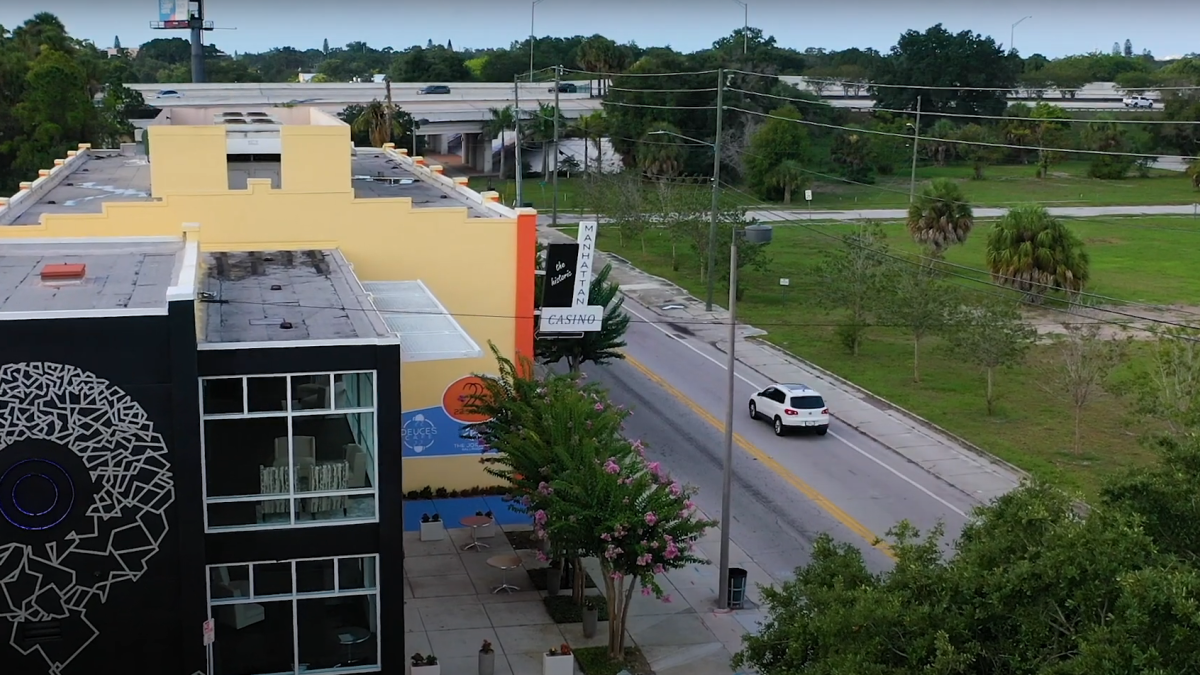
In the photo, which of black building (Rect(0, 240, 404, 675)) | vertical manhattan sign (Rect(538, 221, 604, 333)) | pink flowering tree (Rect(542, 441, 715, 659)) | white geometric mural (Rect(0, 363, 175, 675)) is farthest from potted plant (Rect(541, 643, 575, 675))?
vertical manhattan sign (Rect(538, 221, 604, 333))

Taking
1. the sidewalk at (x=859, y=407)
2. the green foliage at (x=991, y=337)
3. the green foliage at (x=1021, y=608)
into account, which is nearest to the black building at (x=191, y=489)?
the green foliage at (x=1021, y=608)

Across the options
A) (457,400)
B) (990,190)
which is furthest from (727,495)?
(990,190)

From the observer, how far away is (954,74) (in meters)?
114

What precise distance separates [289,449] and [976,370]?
1062 inches

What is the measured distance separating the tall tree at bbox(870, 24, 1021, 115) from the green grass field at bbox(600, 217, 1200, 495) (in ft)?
140

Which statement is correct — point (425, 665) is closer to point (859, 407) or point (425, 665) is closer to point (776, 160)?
point (859, 407)

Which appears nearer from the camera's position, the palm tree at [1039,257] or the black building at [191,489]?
the black building at [191,489]

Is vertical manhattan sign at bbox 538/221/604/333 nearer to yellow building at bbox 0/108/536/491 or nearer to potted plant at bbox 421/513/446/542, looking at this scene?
yellow building at bbox 0/108/536/491

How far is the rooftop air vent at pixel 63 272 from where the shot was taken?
22.6 metres

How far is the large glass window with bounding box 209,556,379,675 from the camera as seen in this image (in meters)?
19.9

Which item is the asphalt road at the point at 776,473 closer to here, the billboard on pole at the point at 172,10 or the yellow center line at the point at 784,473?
the yellow center line at the point at 784,473

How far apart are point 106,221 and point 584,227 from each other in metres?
10.5

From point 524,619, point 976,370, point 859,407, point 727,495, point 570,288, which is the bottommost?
point 524,619

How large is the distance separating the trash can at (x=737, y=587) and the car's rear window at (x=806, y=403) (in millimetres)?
10667
